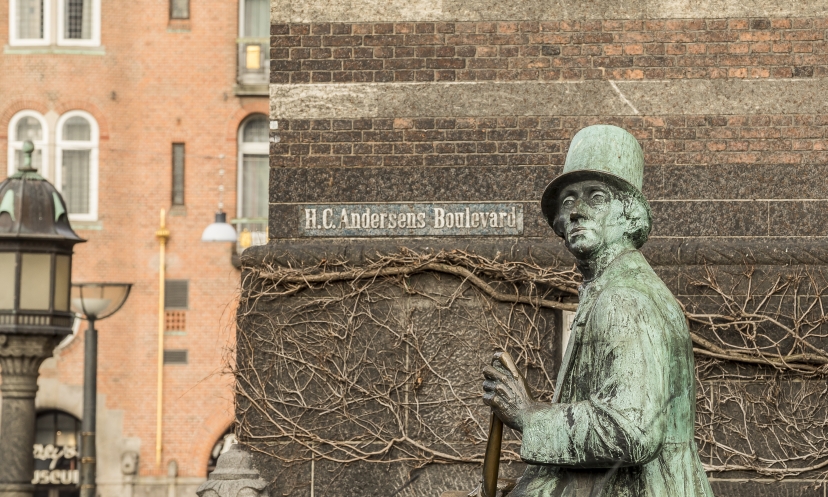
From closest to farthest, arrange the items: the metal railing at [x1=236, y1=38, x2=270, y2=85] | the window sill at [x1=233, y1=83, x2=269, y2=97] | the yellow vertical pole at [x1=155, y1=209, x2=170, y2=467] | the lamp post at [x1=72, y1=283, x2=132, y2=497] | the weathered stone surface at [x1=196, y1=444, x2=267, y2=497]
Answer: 1. the weathered stone surface at [x1=196, y1=444, x2=267, y2=497]
2. the lamp post at [x1=72, y1=283, x2=132, y2=497]
3. the yellow vertical pole at [x1=155, y1=209, x2=170, y2=467]
4. the metal railing at [x1=236, y1=38, x2=270, y2=85]
5. the window sill at [x1=233, y1=83, x2=269, y2=97]

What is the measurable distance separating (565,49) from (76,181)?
2467cm

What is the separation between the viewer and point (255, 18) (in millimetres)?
34906

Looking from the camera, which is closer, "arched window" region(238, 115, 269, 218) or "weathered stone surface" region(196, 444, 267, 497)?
"weathered stone surface" region(196, 444, 267, 497)

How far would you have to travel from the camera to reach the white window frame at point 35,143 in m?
34.5

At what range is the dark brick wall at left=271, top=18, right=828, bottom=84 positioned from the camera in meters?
11.1

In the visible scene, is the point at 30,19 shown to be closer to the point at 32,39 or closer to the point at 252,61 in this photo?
the point at 32,39

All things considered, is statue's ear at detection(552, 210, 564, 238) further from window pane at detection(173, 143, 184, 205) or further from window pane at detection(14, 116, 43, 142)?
window pane at detection(14, 116, 43, 142)

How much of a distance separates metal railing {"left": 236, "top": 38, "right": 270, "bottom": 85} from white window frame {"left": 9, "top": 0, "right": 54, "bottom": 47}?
148 inches

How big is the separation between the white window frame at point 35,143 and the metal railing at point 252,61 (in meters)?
3.94

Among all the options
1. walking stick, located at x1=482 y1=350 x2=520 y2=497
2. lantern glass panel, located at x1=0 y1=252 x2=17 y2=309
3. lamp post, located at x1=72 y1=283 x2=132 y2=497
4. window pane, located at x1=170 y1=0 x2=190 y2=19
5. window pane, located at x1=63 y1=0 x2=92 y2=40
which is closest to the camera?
walking stick, located at x1=482 y1=350 x2=520 y2=497

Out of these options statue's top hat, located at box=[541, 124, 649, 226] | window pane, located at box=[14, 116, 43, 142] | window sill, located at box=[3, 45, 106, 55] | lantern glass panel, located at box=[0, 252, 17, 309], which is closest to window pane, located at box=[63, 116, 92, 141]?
window pane, located at box=[14, 116, 43, 142]

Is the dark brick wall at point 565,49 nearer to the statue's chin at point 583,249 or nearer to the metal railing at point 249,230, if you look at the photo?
the statue's chin at point 583,249

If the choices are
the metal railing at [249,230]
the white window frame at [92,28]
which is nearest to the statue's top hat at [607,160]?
the metal railing at [249,230]

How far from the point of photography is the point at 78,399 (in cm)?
3350
